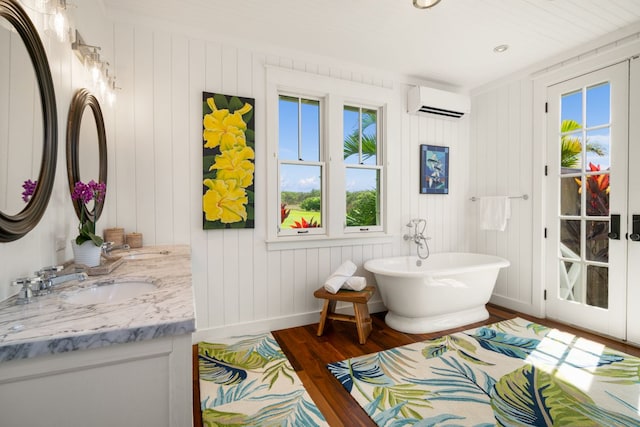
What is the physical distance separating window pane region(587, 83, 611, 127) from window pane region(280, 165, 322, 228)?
2552mm

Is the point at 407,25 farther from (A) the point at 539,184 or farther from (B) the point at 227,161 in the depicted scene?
(A) the point at 539,184

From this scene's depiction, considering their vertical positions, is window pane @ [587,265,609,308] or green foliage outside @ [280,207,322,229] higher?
green foliage outside @ [280,207,322,229]

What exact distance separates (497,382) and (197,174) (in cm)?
267

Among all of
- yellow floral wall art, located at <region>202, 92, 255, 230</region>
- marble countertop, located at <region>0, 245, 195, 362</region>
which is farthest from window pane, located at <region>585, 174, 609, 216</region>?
marble countertop, located at <region>0, 245, 195, 362</region>

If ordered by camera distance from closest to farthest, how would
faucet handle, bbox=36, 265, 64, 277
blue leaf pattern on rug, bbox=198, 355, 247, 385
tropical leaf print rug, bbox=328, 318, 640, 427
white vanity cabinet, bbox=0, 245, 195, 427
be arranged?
1. white vanity cabinet, bbox=0, 245, 195, 427
2. faucet handle, bbox=36, 265, 64, 277
3. tropical leaf print rug, bbox=328, 318, 640, 427
4. blue leaf pattern on rug, bbox=198, 355, 247, 385

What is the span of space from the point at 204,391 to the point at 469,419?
1554 mm

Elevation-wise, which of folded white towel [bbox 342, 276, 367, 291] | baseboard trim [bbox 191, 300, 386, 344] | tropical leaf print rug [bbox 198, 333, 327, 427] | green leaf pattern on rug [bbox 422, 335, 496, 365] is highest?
folded white towel [bbox 342, 276, 367, 291]

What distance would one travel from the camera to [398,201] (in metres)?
3.40

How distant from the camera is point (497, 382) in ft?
6.41

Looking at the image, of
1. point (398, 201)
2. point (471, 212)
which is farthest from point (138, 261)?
point (471, 212)

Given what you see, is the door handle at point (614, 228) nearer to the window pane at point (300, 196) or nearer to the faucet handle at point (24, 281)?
the window pane at point (300, 196)

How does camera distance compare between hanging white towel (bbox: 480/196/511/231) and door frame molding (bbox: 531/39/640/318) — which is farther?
hanging white towel (bbox: 480/196/511/231)

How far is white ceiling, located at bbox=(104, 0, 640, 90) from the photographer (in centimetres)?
220

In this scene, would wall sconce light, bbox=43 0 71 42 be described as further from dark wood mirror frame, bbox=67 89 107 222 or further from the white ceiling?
the white ceiling
